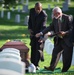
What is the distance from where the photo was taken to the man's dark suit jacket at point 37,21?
44.8 feet

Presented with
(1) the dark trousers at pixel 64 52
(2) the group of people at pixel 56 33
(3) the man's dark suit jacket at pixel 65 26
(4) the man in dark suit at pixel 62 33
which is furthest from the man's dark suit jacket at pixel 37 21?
(1) the dark trousers at pixel 64 52

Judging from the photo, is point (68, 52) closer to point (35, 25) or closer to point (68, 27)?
point (68, 27)

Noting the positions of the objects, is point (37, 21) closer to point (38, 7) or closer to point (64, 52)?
point (38, 7)

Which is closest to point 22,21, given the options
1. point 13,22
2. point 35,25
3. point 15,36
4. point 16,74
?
point 13,22

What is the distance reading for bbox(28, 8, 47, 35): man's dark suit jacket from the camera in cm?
1366

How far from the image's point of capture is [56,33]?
12.5 meters

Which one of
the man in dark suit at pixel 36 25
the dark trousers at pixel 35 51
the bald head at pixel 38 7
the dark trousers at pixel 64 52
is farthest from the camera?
the dark trousers at pixel 35 51

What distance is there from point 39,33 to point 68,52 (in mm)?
1143

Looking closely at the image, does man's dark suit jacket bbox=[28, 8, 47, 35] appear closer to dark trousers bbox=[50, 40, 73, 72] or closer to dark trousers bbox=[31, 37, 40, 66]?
dark trousers bbox=[31, 37, 40, 66]

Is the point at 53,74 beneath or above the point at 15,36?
above

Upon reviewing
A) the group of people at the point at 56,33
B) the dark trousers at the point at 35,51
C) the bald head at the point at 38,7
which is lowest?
the dark trousers at the point at 35,51

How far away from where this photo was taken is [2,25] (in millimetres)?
28969

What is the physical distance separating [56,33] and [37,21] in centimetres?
144

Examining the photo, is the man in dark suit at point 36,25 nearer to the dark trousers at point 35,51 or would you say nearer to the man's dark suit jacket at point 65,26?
the dark trousers at point 35,51
